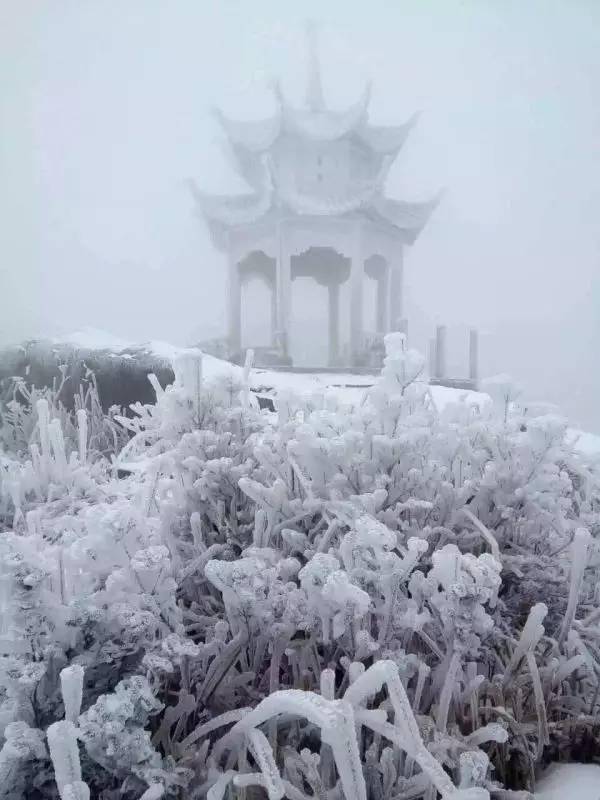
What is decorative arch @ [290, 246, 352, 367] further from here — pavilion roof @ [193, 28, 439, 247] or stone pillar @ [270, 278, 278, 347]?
pavilion roof @ [193, 28, 439, 247]

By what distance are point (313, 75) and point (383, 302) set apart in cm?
203

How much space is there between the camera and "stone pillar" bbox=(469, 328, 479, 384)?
423 cm

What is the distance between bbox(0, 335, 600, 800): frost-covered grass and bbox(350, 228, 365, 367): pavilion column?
3340 mm

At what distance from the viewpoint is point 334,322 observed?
5426 millimetres

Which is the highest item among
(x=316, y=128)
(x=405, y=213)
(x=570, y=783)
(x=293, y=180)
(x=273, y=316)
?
(x=316, y=128)

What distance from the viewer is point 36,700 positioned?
425 millimetres

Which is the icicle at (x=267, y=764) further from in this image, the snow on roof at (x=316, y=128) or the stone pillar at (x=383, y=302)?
the stone pillar at (x=383, y=302)

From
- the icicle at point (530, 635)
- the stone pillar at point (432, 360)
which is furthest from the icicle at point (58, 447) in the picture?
the stone pillar at point (432, 360)

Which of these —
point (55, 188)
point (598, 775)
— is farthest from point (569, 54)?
point (598, 775)

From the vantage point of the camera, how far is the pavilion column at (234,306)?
4.49 metres

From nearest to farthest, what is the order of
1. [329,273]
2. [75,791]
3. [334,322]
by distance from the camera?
1. [75,791]
2. [334,322]
3. [329,273]

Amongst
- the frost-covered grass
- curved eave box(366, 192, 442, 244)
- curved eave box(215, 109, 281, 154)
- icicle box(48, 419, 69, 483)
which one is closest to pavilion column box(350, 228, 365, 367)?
curved eave box(366, 192, 442, 244)

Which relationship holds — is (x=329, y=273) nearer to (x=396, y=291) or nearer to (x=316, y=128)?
(x=396, y=291)

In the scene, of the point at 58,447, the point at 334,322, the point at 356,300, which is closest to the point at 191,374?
the point at 58,447
